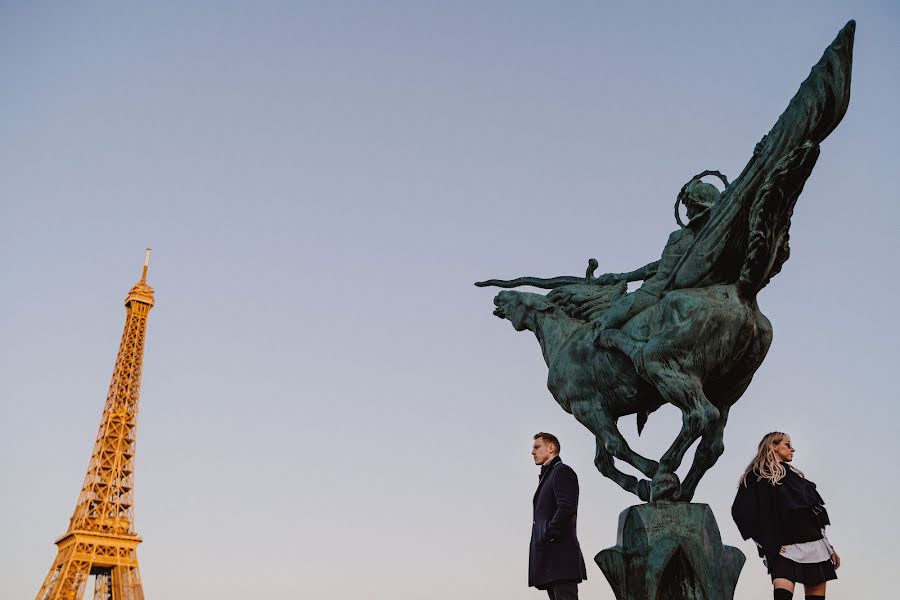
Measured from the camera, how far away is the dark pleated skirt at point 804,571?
489 centimetres

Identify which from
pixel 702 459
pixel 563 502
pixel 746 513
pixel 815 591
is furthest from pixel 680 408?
pixel 815 591

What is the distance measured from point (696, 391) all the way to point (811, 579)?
131cm

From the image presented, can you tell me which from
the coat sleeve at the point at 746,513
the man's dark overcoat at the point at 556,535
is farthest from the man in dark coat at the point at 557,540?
the coat sleeve at the point at 746,513

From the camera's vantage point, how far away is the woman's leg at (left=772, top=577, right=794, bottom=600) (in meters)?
4.91

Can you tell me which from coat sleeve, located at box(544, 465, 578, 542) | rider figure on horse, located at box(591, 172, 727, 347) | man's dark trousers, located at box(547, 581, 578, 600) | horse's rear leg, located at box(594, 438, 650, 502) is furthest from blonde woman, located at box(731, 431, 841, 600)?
rider figure on horse, located at box(591, 172, 727, 347)

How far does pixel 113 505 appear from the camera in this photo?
5422cm

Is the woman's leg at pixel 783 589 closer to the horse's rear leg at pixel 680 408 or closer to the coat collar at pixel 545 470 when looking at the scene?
the horse's rear leg at pixel 680 408

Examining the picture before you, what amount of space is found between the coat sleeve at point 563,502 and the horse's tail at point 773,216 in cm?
171

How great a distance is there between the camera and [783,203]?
5.41m

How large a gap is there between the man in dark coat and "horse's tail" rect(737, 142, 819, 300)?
5.83 ft

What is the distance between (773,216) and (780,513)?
1918mm

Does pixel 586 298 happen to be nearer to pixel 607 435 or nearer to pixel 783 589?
pixel 607 435

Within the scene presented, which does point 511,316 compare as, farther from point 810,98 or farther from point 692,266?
point 810,98

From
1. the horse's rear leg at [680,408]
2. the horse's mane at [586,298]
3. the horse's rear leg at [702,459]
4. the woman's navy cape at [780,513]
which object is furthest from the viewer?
the horse's mane at [586,298]
